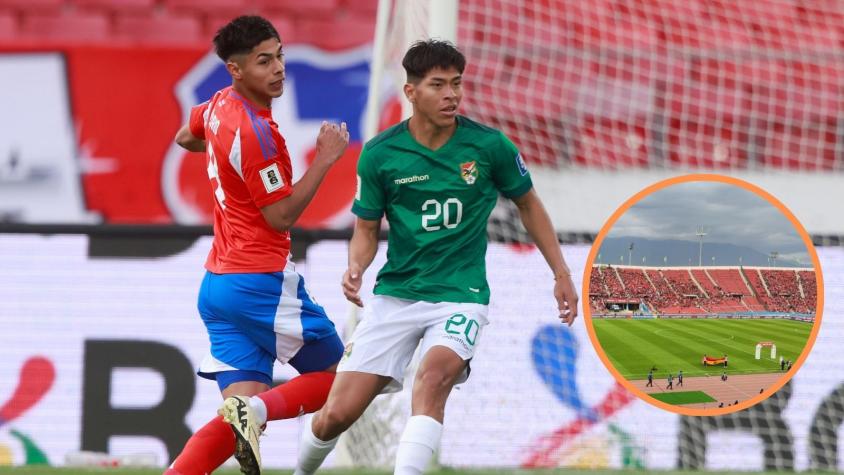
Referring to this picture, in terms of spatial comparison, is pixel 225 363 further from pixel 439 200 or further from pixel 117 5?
pixel 117 5

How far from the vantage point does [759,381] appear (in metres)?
5.30

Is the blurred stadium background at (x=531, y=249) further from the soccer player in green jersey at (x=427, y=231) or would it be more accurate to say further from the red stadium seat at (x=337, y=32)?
the soccer player in green jersey at (x=427, y=231)

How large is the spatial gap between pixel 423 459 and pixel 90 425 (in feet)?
9.13

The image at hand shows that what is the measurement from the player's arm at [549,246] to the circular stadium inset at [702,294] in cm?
138

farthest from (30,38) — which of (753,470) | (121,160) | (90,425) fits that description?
A: (753,470)

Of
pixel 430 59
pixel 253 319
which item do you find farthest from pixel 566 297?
pixel 253 319

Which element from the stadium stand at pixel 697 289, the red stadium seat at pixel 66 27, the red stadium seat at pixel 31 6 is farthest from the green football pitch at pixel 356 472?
the red stadium seat at pixel 31 6

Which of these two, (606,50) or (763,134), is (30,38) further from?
(763,134)

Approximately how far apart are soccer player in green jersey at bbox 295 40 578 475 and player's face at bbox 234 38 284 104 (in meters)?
0.36

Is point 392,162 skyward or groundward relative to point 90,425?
skyward

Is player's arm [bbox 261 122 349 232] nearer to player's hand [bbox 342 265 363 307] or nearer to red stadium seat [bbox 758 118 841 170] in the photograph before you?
player's hand [bbox 342 265 363 307]

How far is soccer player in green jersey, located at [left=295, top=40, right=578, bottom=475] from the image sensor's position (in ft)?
12.1

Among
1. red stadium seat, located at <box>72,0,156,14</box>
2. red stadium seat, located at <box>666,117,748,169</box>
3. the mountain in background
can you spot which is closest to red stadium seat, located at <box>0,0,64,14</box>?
red stadium seat, located at <box>72,0,156,14</box>

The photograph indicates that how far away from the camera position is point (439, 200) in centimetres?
372
